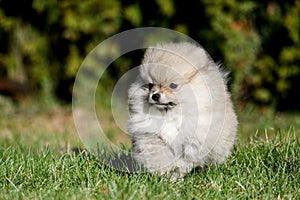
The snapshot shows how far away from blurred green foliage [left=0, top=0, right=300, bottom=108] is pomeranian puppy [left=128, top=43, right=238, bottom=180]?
3.23 metres

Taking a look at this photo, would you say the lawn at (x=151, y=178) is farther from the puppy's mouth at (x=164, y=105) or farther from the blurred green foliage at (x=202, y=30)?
the blurred green foliage at (x=202, y=30)

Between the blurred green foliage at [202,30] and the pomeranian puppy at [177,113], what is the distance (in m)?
3.23

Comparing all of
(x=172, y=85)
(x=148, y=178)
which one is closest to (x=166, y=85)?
(x=172, y=85)

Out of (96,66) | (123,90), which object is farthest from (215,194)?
(96,66)

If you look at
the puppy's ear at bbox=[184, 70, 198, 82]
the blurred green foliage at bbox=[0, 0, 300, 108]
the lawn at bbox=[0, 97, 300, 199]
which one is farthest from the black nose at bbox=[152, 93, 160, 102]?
the blurred green foliage at bbox=[0, 0, 300, 108]

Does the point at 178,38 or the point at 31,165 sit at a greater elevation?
the point at 178,38

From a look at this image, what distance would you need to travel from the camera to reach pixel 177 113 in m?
3.66

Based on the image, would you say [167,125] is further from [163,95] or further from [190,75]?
[190,75]

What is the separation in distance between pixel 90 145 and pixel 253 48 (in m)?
3.19

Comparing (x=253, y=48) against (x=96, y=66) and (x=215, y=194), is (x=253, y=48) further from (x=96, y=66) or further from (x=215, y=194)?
(x=215, y=194)

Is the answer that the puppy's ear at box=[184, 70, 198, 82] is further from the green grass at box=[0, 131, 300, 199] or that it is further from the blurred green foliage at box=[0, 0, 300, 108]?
the blurred green foliage at box=[0, 0, 300, 108]

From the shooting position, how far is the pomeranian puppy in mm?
3643

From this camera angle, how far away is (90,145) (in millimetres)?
4824

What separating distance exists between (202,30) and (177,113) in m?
3.68
